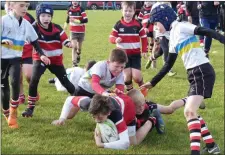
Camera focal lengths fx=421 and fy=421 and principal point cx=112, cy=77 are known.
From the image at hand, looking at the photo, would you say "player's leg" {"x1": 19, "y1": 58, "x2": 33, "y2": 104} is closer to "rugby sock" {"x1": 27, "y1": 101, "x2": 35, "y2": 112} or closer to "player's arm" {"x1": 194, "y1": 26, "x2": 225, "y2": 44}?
"rugby sock" {"x1": 27, "y1": 101, "x2": 35, "y2": 112}

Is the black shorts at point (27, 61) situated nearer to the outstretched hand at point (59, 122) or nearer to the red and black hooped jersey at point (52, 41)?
the red and black hooped jersey at point (52, 41)

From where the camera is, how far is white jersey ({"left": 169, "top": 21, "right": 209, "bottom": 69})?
4.68 meters

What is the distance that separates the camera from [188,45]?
15.5 ft

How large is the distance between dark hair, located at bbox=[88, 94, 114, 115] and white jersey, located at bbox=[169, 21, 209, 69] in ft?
3.36

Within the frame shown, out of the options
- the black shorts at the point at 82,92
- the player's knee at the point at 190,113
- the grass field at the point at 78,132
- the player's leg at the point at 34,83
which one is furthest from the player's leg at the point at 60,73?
the player's knee at the point at 190,113

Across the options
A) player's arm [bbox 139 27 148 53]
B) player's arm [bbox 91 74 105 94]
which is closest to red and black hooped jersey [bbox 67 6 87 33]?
player's arm [bbox 139 27 148 53]

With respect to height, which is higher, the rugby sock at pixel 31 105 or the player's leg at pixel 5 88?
the player's leg at pixel 5 88

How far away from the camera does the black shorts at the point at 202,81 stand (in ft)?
15.0

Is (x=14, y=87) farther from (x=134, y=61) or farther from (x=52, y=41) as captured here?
(x=134, y=61)

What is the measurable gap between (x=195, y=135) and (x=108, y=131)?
3.08 ft

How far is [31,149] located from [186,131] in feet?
6.51

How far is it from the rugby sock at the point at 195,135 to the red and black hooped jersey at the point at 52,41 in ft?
8.54

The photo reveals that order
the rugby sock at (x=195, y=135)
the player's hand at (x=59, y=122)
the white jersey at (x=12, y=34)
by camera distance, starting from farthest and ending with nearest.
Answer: the white jersey at (x=12, y=34), the player's hand at (x=59, y=122), the rugby sock at (x=195, y=135)

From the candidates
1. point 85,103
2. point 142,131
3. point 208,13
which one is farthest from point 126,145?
point 208,13
